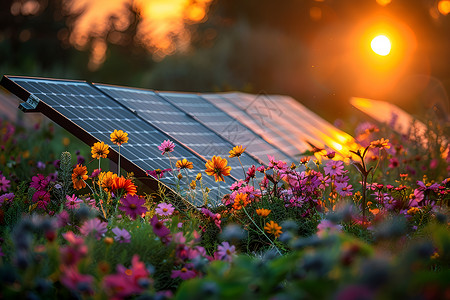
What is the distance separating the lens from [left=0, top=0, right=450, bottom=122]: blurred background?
72.8 ft

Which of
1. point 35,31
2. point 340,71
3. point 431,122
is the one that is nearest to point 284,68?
point 340,71

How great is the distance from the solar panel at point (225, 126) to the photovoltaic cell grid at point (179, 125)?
16 centimetres

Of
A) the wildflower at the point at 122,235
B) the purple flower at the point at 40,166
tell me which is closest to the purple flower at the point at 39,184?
the wildflower at the point at 122,235

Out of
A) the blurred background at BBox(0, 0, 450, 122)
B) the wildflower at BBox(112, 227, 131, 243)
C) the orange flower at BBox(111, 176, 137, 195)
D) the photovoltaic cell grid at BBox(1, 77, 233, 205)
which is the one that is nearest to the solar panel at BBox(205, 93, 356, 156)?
the photovoltaic cell grid at BBox(1, 77, 233, 205)

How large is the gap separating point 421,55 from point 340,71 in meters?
3.46

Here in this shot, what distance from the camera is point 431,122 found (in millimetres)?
6918

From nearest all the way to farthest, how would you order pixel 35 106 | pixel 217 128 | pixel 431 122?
pixel 35 106, pixel 217 128, pixel 431 122

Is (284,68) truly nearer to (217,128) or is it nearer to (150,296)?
(217,128)

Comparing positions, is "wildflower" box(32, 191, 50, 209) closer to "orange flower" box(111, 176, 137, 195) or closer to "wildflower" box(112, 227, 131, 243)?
"orange flower" box(111, 176, 137, 195)

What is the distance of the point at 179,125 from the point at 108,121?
1.02 metres

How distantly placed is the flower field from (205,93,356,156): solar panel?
52.6 inches

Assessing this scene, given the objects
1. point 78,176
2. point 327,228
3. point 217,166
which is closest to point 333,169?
point 217,166

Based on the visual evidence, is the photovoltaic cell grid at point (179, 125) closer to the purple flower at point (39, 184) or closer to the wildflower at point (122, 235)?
the purple flower at point (39, 184)

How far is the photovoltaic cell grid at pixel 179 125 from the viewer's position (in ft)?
16.4
